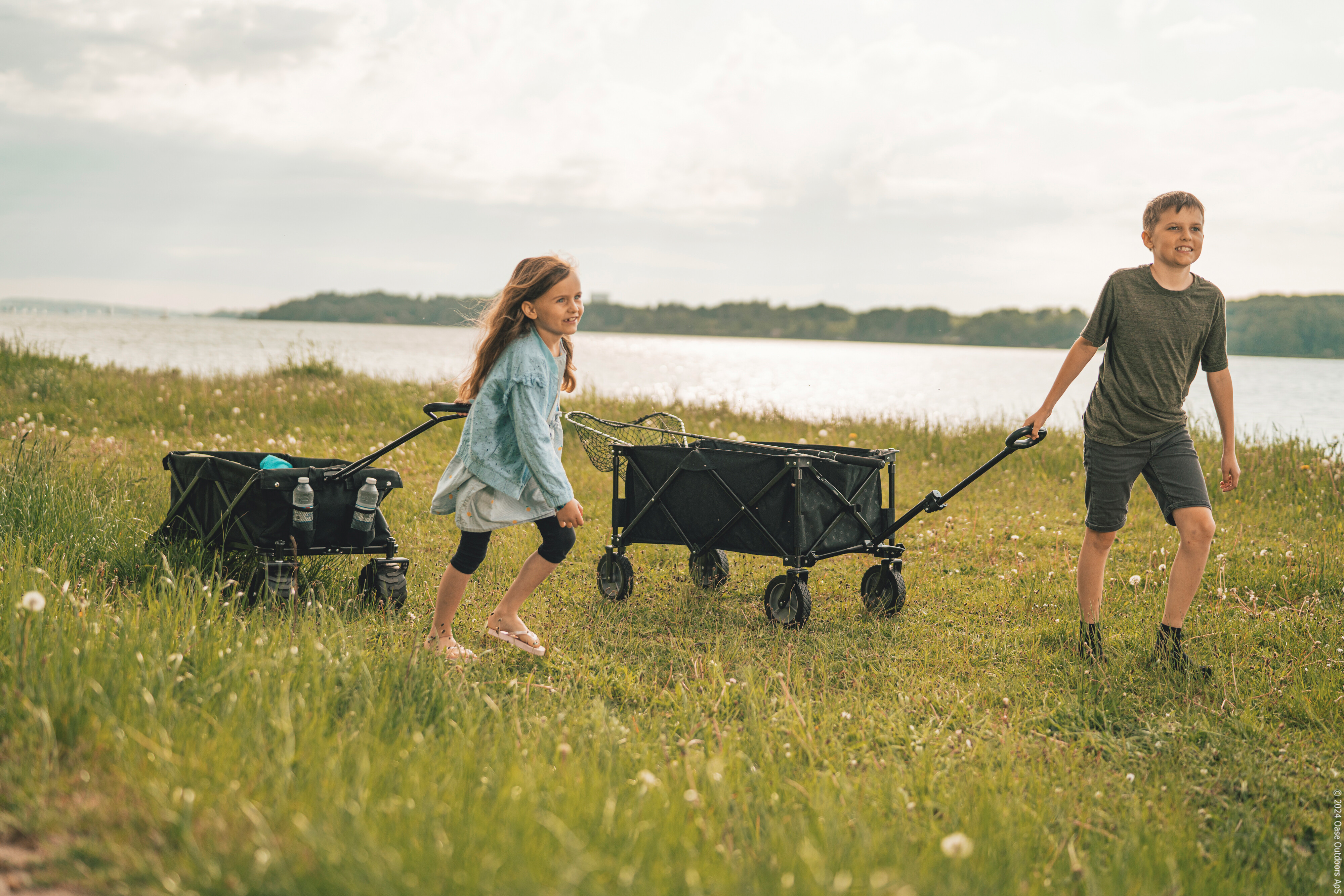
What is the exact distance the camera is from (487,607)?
502 centimetres

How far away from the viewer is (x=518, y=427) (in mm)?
3930

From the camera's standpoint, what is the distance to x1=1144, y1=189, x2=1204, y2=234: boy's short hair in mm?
3975

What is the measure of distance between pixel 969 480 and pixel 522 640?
2.22m

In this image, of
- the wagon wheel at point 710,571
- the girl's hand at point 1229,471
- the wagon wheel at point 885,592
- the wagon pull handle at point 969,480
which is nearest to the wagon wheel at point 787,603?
the wagon wheel at point 885,592

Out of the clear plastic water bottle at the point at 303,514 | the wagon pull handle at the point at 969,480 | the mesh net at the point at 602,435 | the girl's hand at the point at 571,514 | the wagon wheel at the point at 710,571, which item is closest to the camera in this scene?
the girl's hand at the point at 571,514

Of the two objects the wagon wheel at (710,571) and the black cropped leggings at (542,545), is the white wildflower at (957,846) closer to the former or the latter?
the black cropped leggings at (542,545)

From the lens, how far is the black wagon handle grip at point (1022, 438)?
13.7 feet

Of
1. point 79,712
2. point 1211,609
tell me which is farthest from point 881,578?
point 79,712

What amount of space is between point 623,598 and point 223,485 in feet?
7.06

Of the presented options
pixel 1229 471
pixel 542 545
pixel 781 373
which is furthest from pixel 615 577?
pixel 781 373

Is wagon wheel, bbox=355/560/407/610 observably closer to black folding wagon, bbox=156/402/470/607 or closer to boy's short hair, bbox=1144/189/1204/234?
black folding wagon, bbox=156/402/470/607

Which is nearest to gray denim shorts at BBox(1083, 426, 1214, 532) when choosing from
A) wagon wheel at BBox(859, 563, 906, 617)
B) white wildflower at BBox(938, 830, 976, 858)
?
wagon wheel at BBox(859, 563, 906, 617)

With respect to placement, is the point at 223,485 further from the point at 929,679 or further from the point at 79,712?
the point at 929,679

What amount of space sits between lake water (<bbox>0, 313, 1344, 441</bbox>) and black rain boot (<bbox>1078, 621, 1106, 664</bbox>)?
309cm
